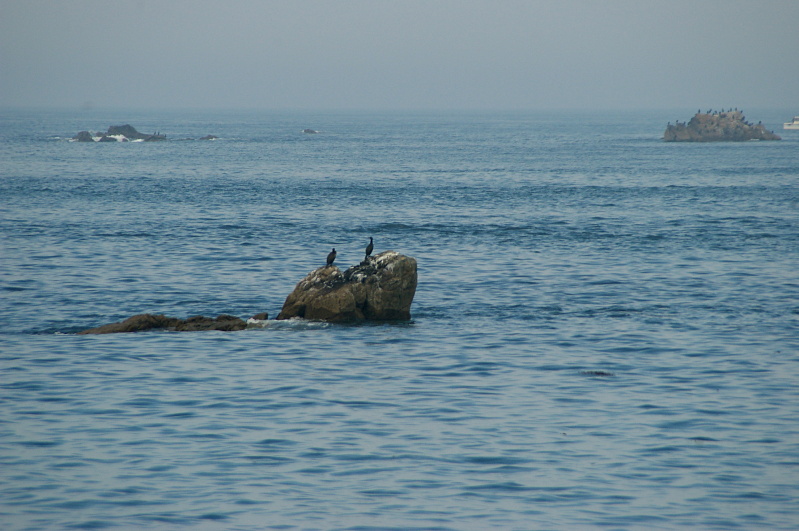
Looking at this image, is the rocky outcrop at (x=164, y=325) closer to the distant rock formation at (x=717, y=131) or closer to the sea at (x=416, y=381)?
the sea at (x=416, y=381)

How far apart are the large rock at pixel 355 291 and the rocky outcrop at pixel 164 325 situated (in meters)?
1.68

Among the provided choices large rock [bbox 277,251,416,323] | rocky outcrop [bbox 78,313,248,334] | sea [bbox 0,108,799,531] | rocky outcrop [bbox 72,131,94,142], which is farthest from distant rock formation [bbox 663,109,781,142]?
rocky outcrop [bbox 78,313,248,334]

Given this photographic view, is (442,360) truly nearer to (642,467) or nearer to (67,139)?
(642,467)

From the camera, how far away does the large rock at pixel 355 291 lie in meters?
27.8

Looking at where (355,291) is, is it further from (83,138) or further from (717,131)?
(717,131)

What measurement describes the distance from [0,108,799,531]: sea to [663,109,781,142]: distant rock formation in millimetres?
119080

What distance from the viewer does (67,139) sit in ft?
509

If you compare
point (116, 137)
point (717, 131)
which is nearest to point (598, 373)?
point (116, 137)

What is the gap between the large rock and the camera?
27828 millimetres

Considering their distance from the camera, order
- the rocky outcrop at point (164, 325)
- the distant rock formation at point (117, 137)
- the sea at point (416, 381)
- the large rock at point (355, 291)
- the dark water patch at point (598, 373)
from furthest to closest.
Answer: the distant rock formation at point (117, 137)
the large rock at point (355, 291)
the rocky outcrop at point (164, 325)
the dark water patch at point (598, 373)
the sea at point (416, 381)

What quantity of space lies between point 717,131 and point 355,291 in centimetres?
15844

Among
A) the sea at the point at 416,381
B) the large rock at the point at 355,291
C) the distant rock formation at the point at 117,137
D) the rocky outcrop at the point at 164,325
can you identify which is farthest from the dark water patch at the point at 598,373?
the distant rock formation at the point at 117,137

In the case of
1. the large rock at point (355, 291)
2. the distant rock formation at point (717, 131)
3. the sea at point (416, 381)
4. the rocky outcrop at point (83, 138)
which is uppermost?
the distant rock formation at point (717, 131)

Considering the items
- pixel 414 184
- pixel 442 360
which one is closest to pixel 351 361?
pixel 442 360
